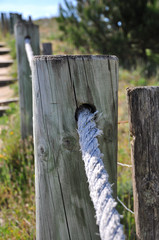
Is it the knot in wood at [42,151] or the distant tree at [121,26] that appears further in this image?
the distant tree at [121,26]

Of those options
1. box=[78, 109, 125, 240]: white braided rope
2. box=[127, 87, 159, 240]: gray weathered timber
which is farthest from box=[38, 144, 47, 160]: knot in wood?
box=[127, 87, 159, 240]: gray weathered timber

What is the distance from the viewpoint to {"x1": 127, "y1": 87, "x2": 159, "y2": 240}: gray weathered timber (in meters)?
0.64

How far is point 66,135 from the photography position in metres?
0.83

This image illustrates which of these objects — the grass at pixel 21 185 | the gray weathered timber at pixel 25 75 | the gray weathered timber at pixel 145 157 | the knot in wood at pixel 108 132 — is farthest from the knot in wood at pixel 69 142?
the gray weathered timber at pixel 25 75

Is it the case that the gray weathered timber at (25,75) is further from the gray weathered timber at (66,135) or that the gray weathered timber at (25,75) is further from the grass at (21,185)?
the gray weathered timber at (66,135)

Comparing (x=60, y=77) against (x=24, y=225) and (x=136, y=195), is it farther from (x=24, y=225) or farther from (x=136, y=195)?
(x=24, y=225)

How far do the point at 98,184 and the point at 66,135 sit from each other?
0.24m

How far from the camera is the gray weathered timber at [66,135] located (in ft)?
2.60

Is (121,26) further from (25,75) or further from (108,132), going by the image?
(108,132)

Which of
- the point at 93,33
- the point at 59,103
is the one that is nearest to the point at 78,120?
the point at 59,103

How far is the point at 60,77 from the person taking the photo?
0.79 meters

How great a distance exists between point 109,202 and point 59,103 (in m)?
0.37

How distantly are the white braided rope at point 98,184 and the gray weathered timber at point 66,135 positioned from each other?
7 cm

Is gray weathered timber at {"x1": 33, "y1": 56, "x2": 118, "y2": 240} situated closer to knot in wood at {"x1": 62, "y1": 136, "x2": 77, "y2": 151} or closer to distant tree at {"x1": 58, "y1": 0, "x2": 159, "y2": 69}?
knot in wood at {"x1": 62, "y1": 136, "x2": 77, "y2": 151}
